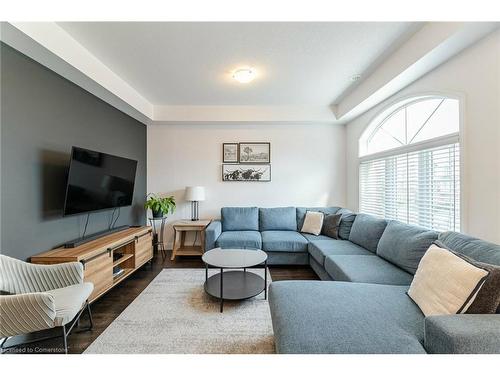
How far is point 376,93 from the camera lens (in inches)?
102

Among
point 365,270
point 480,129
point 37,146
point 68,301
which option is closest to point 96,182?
point 37,146

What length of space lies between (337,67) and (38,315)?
3.36 m

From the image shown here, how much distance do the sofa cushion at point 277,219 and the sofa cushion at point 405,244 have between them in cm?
155

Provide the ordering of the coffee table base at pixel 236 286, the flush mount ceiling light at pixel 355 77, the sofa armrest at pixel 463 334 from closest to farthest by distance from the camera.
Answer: the sofa armrest at pixel 463 334 → the coffee table base at pixel 236 286 → the flush mount ceiling light at pixel 355 77

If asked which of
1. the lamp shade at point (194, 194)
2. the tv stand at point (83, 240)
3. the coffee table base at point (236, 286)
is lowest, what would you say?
the coffee table base at point (236, 286)

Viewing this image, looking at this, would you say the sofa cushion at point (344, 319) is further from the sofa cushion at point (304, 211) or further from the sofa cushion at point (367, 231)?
the sofa cushion at point (304, 211)

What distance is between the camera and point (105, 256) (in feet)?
6.95

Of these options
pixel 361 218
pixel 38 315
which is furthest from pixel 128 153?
pixel 361 218

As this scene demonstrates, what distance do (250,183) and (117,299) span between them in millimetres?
2582

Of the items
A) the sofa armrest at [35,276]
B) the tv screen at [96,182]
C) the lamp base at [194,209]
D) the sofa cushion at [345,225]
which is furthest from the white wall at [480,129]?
the lamp base at [194,209]

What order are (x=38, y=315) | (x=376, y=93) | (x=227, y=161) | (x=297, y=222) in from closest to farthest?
(x=38, y=315) < (x=376, y=93) < (x=297, y=222) < (x=227, y=161)

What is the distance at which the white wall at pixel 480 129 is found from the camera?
1515mm

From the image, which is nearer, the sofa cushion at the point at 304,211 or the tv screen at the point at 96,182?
the tv screen at the point at 96,182
